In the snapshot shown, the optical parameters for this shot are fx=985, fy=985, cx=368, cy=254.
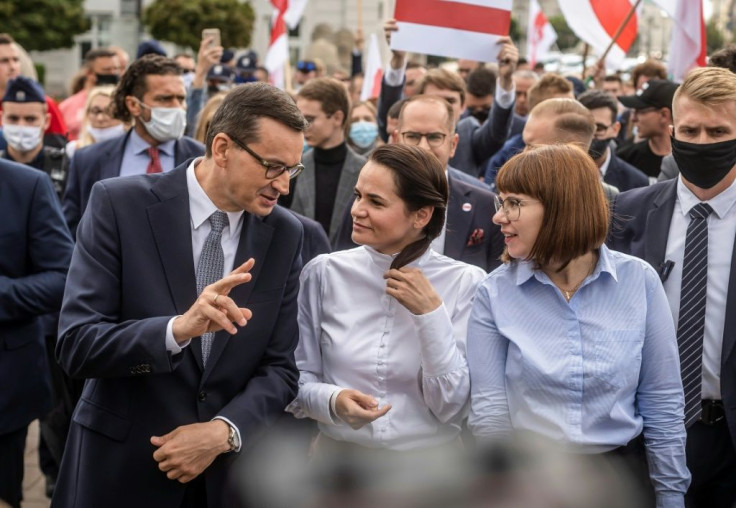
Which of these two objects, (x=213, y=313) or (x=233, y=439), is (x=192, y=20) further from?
(x=213, y=313)

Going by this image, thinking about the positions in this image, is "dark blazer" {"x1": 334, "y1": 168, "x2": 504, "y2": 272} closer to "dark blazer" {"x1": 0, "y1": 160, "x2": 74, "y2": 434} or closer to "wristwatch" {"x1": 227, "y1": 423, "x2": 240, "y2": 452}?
"dark blazer" {"x1": 0, "y1": 160, "x2": 74, "y2": 434}

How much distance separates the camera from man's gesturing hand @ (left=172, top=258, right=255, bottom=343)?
2.83m

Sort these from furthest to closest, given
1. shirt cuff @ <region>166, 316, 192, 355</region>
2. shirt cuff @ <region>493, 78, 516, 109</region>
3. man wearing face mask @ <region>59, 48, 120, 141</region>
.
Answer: man wearing face mask @ <region>59, 48, 120, 141</region>
shirt cuff @ <region>493, 78, 516, 109</region>
shirt cuff @ <region>166, 316, 192, 355</region>

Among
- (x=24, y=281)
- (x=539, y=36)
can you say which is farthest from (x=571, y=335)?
(x=539, y=36)

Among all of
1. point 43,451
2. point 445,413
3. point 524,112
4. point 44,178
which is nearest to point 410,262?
point 445,413

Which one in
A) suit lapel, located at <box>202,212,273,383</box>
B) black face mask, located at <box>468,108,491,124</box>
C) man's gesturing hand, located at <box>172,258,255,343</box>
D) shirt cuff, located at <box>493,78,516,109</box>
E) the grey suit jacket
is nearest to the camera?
man's gesturing hand, located at <box>172,258,255,343</box>

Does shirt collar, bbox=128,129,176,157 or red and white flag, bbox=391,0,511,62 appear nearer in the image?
shirt collar, bbox=128,129,176,157

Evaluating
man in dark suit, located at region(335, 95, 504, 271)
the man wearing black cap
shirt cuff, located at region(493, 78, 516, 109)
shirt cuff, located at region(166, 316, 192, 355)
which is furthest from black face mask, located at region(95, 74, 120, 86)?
shirt cuff, located at region(166, 316, 192, 355)

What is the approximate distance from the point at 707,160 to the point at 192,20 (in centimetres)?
4676

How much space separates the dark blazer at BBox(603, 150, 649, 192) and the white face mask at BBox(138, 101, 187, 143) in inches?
111

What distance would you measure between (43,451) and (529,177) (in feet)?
13.9

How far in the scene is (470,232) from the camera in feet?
16.0

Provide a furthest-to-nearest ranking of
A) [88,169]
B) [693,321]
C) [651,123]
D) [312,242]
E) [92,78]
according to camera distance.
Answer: [92,78], [651,123], [88,169], [312,242], [693,321]

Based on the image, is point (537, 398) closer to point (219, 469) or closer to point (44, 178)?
point (219, 469)
